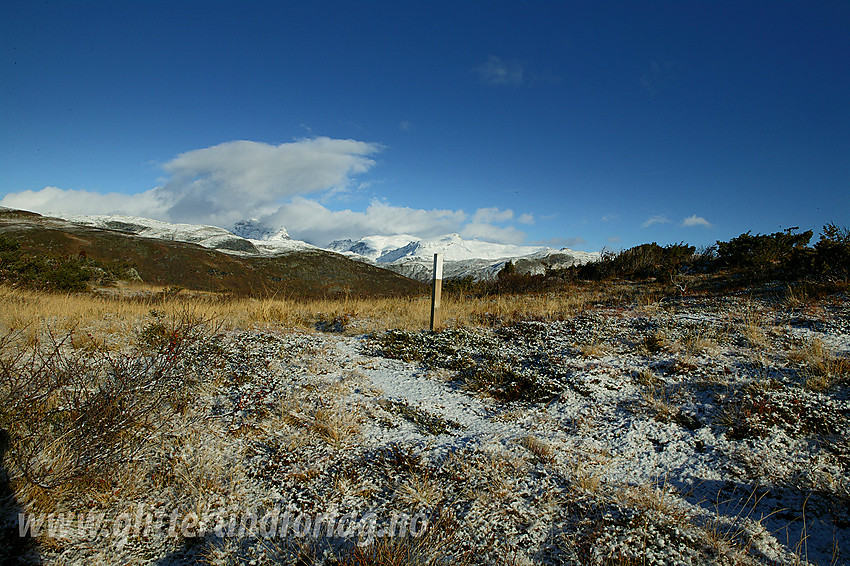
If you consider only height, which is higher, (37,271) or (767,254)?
(767,254)

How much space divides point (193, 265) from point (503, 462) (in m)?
36.1

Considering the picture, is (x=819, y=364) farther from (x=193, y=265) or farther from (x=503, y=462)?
(x=193, y=265)

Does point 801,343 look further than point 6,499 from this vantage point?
Yes

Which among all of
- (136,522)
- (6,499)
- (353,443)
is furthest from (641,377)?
(6,499)

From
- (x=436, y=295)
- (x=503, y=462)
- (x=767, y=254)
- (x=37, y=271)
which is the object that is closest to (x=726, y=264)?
(x=767, y=254)

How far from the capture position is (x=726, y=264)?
13352mm

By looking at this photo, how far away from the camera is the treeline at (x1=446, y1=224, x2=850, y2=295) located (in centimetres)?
973

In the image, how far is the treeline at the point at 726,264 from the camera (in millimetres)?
9734

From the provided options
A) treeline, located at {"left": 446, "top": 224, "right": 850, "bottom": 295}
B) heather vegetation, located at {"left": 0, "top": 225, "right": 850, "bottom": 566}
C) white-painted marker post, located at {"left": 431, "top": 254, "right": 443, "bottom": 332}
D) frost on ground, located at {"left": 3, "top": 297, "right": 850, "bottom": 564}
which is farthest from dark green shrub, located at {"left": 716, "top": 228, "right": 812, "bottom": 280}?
white-painted marker post, located at {"left": 431, "top": 254, "right": 443, "bottom": 332}

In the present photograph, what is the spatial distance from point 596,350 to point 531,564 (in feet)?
14.2

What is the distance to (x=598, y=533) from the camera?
255cm

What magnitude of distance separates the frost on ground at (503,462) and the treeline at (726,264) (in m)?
5.11

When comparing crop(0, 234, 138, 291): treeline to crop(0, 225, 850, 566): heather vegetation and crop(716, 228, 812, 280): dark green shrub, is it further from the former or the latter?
crop(716, 228, 812, 280): dark green shrub

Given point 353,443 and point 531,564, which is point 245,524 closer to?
point 353,443
